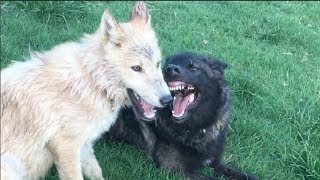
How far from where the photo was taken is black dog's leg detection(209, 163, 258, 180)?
4.92 metres

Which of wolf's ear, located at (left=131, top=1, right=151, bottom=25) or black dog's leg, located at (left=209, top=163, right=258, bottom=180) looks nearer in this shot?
wolf's ear, located at (left=131, top=1, right=151, bottom=25)

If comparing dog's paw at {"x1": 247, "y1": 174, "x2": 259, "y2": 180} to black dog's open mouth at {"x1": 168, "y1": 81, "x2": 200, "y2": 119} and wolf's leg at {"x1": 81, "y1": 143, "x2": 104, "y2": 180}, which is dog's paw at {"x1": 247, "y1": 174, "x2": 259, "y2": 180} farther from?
wolf's leg at {"x1": 81, "y1": 143, "x2": 104, "y2": 180}

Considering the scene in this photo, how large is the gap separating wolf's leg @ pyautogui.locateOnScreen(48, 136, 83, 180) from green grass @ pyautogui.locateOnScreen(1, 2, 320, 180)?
565 mm

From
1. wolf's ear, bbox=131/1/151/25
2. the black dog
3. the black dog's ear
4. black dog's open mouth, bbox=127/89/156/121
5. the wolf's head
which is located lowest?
the black dog

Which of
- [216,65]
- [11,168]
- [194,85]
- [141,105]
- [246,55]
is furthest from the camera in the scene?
[246,55]

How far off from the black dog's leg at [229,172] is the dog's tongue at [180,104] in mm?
705

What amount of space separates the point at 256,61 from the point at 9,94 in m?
4.18

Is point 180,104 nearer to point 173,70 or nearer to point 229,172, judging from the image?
point 173,70

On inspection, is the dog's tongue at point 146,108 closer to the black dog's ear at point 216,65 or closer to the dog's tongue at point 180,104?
the dog's tongue at point 180,104

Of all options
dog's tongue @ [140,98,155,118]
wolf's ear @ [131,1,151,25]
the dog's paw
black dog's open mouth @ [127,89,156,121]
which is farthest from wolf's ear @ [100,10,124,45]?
the dog's paw

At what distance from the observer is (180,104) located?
4.79 metres

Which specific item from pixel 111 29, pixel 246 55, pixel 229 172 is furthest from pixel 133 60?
pixel 246 55

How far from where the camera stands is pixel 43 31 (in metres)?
6.79

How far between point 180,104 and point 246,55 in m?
2.81
